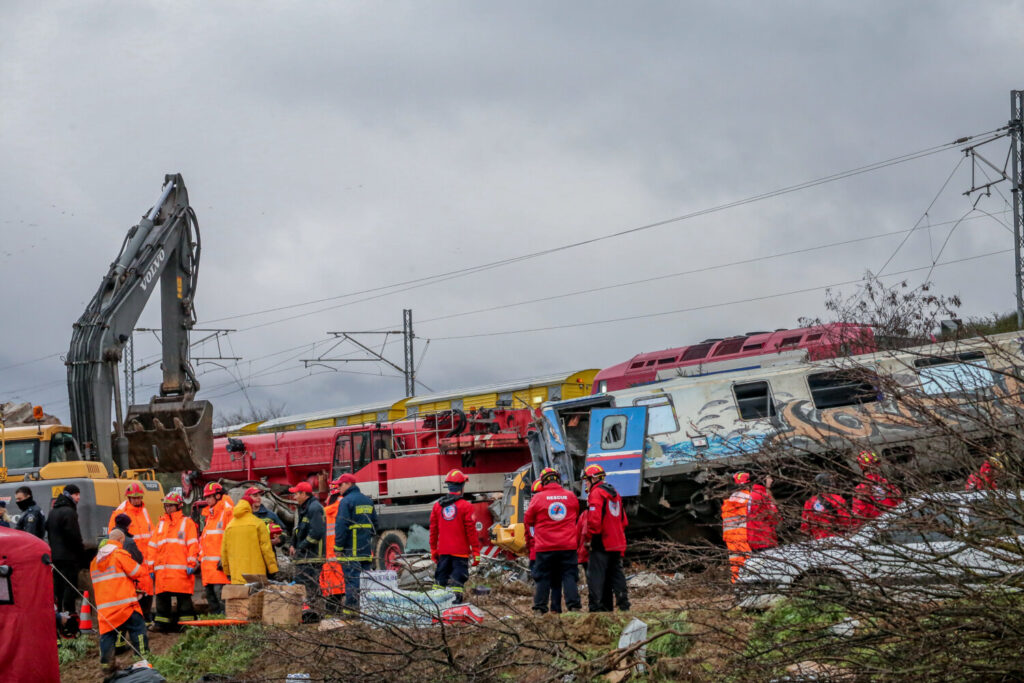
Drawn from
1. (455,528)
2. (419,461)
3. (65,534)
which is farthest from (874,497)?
(419,461)

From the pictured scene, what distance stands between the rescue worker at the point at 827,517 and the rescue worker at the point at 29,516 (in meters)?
10.1

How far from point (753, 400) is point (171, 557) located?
8.91 m

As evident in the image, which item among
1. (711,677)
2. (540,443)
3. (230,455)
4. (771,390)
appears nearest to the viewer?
(711,677)

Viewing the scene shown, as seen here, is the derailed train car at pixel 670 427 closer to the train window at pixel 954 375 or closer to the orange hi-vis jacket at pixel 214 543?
the orange hi-vis jacket at pixel 214 543

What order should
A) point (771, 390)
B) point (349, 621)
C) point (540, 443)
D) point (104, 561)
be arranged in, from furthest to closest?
point (540, 443) < point (771, 390) < point (104, 561) < point (349, 621)

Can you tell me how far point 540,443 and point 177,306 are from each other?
253 inches

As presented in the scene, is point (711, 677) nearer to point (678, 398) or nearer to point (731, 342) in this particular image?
point (678, 398)

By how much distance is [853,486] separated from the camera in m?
5.76

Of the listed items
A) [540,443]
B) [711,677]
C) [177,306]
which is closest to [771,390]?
[540,443]

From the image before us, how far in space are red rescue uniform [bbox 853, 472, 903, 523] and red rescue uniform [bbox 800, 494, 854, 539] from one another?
2.4 inches

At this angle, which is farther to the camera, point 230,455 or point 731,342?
point 230,455

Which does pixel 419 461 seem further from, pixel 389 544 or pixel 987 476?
pixel 987 476

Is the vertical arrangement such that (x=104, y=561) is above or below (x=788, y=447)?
below

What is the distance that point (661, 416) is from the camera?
16891mm
